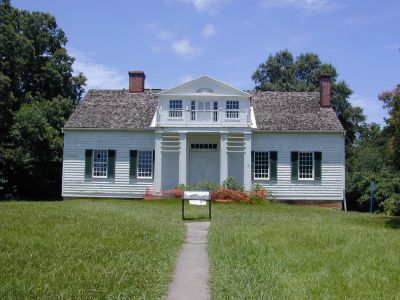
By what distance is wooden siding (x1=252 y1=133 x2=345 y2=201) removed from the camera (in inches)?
1163

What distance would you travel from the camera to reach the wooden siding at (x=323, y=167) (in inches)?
1163

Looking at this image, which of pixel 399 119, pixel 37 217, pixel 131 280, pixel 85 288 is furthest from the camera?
pixel 399 119

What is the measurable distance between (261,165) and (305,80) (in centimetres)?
2280

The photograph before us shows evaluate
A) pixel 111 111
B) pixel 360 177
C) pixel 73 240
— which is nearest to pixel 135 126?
pixel 111 111

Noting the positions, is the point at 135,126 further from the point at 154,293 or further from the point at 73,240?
the point at 154,293

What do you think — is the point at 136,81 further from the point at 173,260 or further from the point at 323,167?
the point at 173,260

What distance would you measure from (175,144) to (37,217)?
53.7ft

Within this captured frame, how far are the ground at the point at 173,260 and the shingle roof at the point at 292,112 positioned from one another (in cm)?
1612

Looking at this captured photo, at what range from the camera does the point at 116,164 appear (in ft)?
99.2

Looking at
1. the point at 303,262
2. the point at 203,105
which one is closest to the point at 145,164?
the point at 203,105

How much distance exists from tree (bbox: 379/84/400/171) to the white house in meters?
12.5

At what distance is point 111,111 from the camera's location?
3142 cm

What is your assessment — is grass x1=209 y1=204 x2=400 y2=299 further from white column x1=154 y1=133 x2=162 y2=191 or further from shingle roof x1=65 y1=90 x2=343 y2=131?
shingle roof x1=65 y1=90 x2=343 y2=131

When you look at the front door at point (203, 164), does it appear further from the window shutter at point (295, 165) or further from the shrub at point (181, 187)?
the window shutter at point (295, 165)
